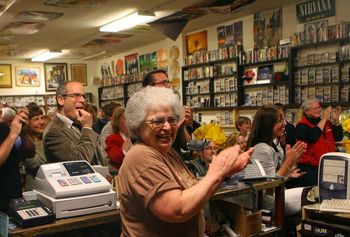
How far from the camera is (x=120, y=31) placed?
864 centimetres

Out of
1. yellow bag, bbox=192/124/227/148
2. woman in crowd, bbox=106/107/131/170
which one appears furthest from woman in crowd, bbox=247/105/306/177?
woman in crowd, bbox=106/107/131/170

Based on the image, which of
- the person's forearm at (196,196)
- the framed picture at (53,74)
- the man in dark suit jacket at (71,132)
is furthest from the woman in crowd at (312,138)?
the framed picture at (53,74)

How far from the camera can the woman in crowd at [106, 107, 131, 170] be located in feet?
12.7

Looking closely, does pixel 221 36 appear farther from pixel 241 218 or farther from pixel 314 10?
pixel 241 218

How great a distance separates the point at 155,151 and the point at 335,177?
184 centimetres

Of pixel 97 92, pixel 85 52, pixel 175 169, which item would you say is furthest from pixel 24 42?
pixel 175 169

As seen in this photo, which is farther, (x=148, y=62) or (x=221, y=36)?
(x=148, y=62)

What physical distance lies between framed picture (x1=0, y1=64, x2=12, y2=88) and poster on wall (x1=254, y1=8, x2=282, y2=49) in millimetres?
7883

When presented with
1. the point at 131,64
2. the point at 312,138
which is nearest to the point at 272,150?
the point at 312,138

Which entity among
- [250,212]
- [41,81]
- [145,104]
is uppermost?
[41,81]

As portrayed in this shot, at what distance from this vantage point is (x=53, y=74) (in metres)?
12.9

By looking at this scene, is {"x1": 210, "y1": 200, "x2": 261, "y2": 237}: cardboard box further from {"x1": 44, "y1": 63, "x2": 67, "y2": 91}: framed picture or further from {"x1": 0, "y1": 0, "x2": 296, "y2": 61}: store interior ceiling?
{"x1": 44, "y1": 63, "x2": 67, "y2": 91}: framed picture

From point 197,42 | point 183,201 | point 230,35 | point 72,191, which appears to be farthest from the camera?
point 197,42

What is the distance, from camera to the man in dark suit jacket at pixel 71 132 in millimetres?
2725
